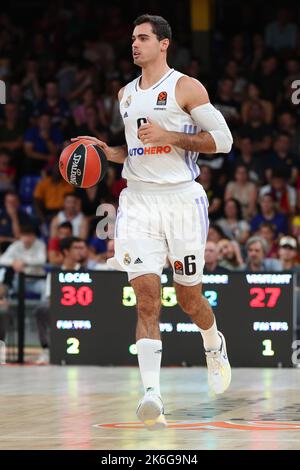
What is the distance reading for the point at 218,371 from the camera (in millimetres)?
9391

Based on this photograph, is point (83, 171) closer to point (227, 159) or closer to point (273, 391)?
point (273, 391)

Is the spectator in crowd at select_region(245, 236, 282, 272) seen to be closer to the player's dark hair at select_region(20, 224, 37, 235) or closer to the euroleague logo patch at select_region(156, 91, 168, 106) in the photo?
the player's dark hair at select_region(20, 224, 37, 235)

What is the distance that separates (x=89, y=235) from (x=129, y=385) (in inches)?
286

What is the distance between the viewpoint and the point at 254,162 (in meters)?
19.8

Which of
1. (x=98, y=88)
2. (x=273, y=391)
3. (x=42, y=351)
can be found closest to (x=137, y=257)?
(x=273, y=391)

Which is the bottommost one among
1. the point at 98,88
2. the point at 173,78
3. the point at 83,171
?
the point at 83,171

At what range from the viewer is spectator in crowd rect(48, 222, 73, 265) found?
16.6m

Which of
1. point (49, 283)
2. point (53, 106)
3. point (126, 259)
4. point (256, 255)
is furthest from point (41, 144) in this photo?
point (126, 259)

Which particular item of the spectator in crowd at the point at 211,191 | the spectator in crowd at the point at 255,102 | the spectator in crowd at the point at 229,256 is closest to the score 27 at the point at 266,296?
the spectator in crowd at the point at 229,256

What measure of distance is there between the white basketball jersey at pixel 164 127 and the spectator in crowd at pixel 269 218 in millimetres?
9425

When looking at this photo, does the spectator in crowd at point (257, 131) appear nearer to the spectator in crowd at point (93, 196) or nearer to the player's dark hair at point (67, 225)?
the spectator in crowd at point (93, 196)

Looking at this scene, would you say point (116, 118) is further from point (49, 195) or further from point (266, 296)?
point (266, 296)

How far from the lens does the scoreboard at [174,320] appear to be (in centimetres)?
1406

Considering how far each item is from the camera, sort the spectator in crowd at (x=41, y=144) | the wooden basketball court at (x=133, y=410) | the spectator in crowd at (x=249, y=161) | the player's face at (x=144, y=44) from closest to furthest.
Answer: the wooden basketball court at (x=133, y=410) < the player's face at (x=144, y=44) < the spectator in crowd at (x=249, y=161) < the spectator in crowd at (x=41, y=144)
